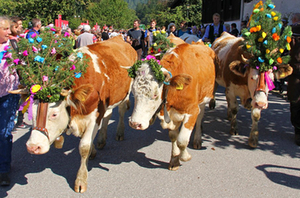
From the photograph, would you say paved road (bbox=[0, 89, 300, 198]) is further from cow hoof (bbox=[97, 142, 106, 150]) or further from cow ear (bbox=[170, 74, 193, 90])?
cow ear (bbox=[170, 74, 193, 90])

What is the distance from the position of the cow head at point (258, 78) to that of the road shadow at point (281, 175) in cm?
93

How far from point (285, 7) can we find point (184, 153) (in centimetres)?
1159

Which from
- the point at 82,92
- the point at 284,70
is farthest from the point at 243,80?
the point at 82,92

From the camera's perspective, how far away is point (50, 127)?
3301 millimetres

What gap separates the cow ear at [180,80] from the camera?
3.41m

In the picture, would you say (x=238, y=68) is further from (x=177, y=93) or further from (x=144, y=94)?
(x=144, y=94)

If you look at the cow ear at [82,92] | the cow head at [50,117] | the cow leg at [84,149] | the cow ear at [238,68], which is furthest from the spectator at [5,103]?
the cow ear at [238,68]

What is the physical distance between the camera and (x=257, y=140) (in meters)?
4.98

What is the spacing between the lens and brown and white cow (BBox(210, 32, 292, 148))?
14.3ft

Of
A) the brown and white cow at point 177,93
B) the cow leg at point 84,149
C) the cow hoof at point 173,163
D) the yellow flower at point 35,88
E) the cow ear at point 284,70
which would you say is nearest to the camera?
the yellow flower at point 35,88

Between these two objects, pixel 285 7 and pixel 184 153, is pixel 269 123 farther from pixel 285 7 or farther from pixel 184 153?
pixel 285 7

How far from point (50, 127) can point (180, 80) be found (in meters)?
1.69

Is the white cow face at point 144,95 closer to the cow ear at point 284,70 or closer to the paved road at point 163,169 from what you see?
the paved road at point 163,169

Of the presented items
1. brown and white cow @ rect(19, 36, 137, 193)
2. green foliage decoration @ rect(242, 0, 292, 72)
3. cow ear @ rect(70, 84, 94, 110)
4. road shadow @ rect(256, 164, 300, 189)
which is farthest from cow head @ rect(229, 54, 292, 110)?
cow ear @ rect(70, 84, 94, 110)
